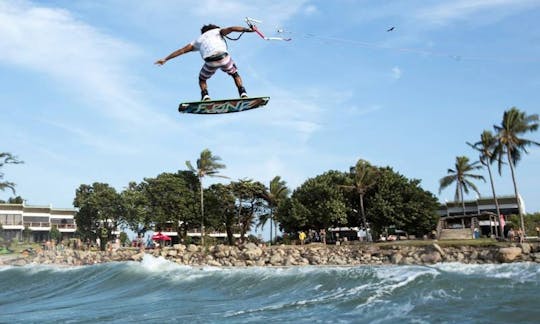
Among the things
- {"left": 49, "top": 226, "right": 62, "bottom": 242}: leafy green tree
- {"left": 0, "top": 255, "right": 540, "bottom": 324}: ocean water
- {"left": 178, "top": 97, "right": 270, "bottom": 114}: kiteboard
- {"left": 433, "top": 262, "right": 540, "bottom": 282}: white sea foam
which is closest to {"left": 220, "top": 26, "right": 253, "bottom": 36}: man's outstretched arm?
{"left": 178, "top": 97, "right": 270, "bottom": 114}: kiteboard

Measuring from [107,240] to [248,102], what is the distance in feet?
196

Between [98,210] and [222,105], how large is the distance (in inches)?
2233

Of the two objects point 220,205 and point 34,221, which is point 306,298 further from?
point 34,221

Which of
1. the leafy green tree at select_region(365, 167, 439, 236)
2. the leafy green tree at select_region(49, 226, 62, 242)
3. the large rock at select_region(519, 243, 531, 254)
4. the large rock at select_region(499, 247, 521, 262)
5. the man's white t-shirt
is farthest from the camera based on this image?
the leafy green tree at select_region(49, 226, 62, 242)

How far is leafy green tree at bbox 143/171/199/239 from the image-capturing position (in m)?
62.2

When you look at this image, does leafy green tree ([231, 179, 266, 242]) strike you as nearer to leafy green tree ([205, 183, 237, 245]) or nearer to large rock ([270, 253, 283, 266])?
leafy green tree ([205, 183, 237, 245])

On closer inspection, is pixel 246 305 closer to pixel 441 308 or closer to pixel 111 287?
pixel 441 308

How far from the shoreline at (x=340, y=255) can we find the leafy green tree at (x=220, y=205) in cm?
1217

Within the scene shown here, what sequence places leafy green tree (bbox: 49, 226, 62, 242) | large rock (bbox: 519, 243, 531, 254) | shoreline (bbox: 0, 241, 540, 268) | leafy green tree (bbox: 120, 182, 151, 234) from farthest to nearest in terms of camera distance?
leafy green tree (bbox: 49, 226, 62, 242), leafy green tree (bbox: 120, 182, 151, 234), shoreline (bbox: 0, 241, 540, 268), large rock (bbox: 519, 243, 531, 254)

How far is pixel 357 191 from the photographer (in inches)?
2178

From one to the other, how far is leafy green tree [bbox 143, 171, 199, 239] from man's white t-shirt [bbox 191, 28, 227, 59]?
174 ft

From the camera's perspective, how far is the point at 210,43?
33.7ft

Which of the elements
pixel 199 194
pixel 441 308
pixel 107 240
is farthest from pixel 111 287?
pixel 107 240

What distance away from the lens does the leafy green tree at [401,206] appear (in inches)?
2085
